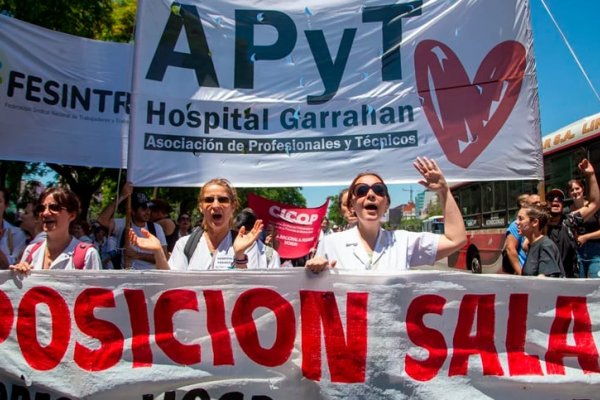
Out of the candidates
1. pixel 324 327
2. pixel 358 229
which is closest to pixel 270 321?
pixel 324 327

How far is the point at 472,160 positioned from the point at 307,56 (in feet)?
5.25

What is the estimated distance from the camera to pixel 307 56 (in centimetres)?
432

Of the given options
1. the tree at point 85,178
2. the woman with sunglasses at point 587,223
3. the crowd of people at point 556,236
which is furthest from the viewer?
the tree at point 85,178

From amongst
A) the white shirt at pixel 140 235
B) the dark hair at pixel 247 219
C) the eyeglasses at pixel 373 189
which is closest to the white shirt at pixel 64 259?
the white shirt at pixel 140 235

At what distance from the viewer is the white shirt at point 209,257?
9.57 feet

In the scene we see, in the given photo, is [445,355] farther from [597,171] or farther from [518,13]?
[597,171]

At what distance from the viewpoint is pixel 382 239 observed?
2.78 m

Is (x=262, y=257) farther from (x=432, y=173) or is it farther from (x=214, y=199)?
(x=432, y=173)

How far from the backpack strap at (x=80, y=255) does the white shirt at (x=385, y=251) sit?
1.32 metres

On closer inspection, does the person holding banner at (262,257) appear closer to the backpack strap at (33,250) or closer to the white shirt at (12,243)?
the backpack strap at (33,250)

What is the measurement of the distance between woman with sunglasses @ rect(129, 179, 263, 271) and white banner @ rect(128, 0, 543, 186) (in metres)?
1.12

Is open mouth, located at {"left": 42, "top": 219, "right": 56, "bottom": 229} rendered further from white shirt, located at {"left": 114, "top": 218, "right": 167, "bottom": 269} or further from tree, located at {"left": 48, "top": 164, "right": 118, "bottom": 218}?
tree, located at {"left": 48, "top": 164, "right": 118, "bottom": 218}

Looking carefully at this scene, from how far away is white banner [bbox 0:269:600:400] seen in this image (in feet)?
8.37

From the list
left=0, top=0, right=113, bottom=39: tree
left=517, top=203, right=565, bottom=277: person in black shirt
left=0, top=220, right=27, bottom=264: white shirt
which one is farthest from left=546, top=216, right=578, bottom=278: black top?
left=0, top=0, right=113, bottom=39: tree
